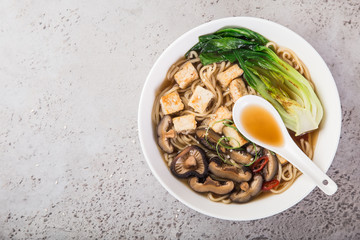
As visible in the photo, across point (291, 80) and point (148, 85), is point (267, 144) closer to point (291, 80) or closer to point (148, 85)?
point (291, 80)

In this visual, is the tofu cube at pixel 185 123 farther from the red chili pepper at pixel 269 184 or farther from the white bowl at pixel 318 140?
the red chili pepper at pixel 269 184

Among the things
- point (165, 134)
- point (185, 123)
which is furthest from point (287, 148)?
point (165, 134)

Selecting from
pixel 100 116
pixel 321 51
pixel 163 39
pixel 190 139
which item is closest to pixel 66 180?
pixel 100 116

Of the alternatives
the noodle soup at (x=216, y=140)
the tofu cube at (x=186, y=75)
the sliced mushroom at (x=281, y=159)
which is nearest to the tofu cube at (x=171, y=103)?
the noodle soup at (x=216, y=140)

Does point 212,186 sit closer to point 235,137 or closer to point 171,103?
point 235,137

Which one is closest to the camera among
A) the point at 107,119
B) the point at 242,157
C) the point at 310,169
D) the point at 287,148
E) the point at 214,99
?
the point at 310,169

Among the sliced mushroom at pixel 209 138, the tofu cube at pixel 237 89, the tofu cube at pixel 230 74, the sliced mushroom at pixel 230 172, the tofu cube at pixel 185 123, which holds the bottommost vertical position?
the sliced mushroom at pixel 230 172

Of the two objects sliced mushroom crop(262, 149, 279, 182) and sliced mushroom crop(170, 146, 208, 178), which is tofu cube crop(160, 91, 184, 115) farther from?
Result: sliced mushroom crop(262, 149, 279, 182)
